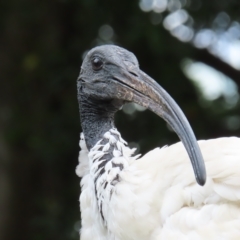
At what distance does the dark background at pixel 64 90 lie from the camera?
267 inches

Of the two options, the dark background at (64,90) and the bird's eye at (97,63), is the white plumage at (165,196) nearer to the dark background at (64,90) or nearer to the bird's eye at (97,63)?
the bird's eye at (97,63)

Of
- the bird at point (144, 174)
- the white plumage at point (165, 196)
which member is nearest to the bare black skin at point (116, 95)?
the bird at point (144, 174)

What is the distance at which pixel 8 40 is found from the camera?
7.17m

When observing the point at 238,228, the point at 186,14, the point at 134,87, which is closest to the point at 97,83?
the point at 134,87

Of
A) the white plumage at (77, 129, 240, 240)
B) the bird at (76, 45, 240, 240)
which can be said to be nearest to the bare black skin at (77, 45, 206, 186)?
the bird at (76, 45, 240, 240)

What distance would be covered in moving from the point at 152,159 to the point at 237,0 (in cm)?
368

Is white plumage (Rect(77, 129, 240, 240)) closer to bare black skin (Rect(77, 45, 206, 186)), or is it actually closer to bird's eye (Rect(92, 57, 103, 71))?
bare black skin (Rect(77, 45, 206, 186))

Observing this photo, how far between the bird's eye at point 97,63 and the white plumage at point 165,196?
1.10 ft

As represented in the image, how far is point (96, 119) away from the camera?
3639 millimetres

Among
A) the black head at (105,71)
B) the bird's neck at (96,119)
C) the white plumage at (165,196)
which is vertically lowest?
the white plumage at (165,196)

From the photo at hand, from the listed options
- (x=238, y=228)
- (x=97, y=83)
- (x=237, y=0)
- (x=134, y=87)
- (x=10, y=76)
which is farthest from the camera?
(x=10, y=76)

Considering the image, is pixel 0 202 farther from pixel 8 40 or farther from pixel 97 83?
pixel 97 83

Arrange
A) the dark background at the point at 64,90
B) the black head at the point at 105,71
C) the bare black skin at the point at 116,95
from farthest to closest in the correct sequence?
the dark background at the point at 64,90 → the black head at the point at 105,71 → the bare black skin at the point at 116,95

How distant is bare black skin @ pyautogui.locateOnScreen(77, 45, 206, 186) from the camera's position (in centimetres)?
296
